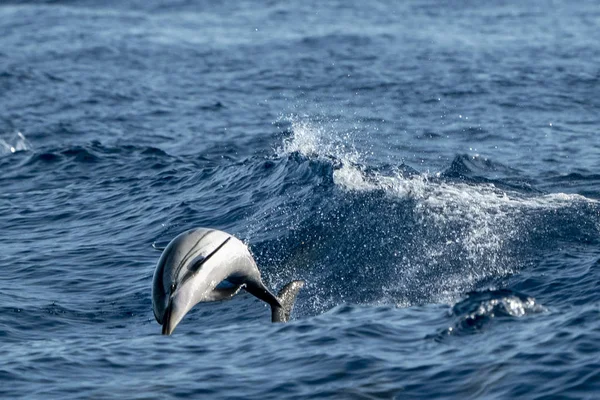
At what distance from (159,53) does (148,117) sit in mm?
9174

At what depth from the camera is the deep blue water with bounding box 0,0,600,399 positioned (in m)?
11.5

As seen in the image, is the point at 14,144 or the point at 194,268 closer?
the point at 194,268

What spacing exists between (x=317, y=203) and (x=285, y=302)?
16.3ft

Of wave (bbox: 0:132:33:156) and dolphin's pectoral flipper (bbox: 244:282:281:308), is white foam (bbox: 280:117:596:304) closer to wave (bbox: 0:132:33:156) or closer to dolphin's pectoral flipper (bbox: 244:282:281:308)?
dolphin's pectoral flipper (bbox: 244:282:281:308)

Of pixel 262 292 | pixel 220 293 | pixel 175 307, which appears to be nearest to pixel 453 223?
pixel 262 292

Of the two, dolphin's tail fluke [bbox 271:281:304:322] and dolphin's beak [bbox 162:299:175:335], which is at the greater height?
dolphin's beak [bbox 162:299:175:335]

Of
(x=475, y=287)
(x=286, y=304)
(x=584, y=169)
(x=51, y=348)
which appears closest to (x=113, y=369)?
(x=51, y=348)

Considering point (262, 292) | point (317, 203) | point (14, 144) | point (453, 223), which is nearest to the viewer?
point (262, 292)

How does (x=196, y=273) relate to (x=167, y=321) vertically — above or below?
above

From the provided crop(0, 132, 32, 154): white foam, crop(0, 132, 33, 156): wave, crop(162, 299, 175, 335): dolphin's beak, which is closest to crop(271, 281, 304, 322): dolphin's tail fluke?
crop(162, 299, 175, 335): dolphin's beak

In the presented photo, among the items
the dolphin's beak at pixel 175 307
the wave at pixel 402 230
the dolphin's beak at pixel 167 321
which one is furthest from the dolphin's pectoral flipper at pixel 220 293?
the wave at pixel 402 230

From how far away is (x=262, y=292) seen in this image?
13.1 meters

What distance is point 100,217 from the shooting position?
19.8 meters

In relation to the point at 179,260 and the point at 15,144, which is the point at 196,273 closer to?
the point at 179,260
